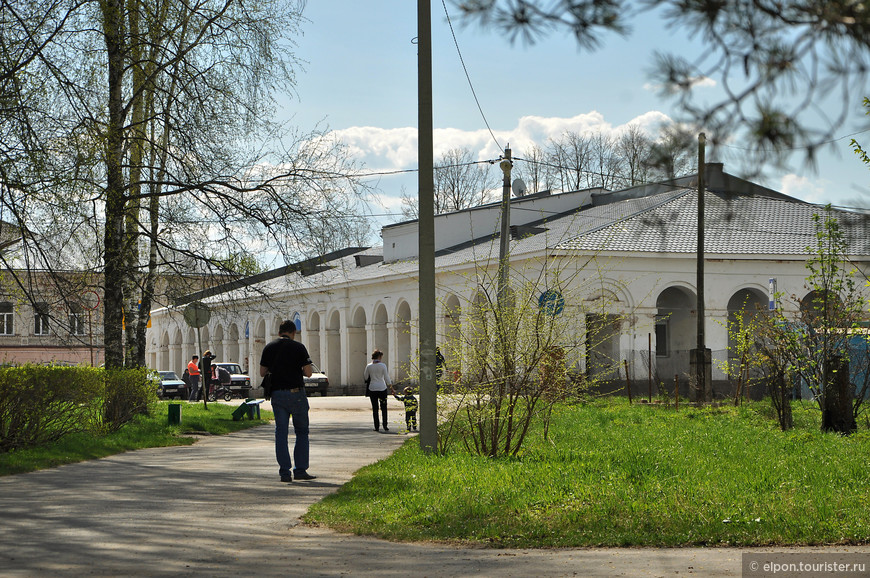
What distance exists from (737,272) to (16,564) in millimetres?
35355

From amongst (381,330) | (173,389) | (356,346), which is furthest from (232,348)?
(381,330)

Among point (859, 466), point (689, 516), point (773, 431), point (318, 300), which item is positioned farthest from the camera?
point (318, 300)

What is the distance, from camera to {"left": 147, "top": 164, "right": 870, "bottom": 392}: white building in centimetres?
1309

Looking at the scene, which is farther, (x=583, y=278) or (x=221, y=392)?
(x=221, y=392)

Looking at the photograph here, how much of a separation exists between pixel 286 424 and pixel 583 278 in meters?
19.8

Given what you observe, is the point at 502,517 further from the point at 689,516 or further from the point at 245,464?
the point at 245,464

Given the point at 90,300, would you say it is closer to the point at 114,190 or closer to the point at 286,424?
the point at 114,190

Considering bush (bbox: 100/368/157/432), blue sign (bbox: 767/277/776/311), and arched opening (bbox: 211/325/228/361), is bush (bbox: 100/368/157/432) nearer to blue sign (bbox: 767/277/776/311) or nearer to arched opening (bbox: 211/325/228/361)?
blue sign (bbox: 767/277/776/311)

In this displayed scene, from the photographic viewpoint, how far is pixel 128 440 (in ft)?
56.8

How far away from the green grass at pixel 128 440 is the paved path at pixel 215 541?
2.71 ft

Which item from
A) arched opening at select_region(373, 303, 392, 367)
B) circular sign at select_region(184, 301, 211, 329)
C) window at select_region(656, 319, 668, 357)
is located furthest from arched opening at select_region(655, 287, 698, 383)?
circular sign at select_region(184, 301, 211, 329)

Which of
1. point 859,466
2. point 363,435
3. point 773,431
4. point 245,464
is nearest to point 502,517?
point 859,466

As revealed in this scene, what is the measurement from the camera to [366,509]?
923 centimetres

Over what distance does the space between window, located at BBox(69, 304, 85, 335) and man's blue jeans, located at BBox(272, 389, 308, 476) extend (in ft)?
18.3
